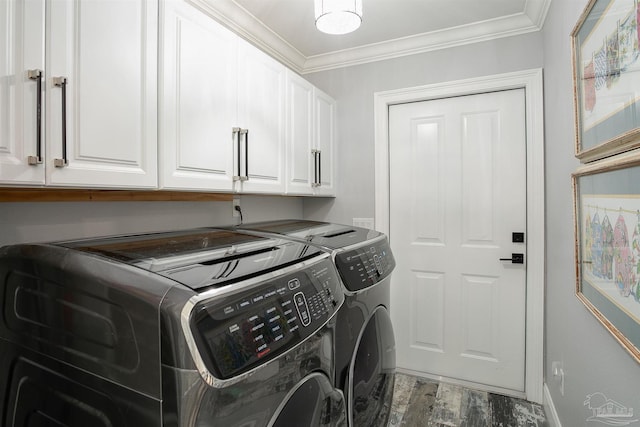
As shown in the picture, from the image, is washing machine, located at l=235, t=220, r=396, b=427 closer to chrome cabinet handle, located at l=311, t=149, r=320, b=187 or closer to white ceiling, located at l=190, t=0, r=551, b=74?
chrome cabinet handle, located at l=311, t=149, r=320, b=187

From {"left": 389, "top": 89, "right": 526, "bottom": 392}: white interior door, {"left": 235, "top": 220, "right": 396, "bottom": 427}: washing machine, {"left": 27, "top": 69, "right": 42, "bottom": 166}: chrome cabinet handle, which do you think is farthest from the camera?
{"left": 389, "top": 89, "right": 526, "bottom": 392}: white interior door

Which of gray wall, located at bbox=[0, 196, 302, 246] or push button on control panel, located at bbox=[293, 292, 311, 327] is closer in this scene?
push button on control panel, located at bbox=[293, 292, 311, 327]

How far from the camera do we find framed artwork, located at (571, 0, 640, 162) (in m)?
0.87

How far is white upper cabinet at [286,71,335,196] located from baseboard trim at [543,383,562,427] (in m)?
1.79

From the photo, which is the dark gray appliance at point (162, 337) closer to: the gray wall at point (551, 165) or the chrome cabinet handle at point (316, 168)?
the gray wall at point (551, 165)

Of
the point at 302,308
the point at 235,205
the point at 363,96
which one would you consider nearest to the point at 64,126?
the point at 302,308

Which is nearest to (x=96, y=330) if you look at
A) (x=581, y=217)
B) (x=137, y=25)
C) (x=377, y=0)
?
(x=137, y=25)

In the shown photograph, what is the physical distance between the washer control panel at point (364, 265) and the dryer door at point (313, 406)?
348mm

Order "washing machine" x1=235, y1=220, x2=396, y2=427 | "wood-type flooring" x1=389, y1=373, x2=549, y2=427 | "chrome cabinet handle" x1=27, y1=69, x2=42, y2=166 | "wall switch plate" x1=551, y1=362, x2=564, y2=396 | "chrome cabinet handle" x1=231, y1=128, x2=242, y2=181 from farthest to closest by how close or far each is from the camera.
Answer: "wood-type flooring" x1=389, y1=373, x2=549, y2=427, "wall switch plate" x1=551, y1=362, x2=564, y2=396, "chrome cabinet handle" x1=231, y1=128, x2=242, y2=181, "washing machine" x1=235, y1=220, x2=396, y2=427, "chrome cabinet handle" x1=27, y1=69, x2=42, y2=166

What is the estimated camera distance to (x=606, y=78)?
3.41ft

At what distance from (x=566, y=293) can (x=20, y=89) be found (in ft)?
7.03

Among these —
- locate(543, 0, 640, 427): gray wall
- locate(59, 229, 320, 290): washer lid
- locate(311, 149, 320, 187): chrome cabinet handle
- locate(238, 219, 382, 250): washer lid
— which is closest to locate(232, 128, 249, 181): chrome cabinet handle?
locate(238, 219, 382, 250): washer lid

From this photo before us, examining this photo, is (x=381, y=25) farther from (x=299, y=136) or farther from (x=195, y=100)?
(x=195, y=100)

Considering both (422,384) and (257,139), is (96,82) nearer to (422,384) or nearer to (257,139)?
(257,139)
